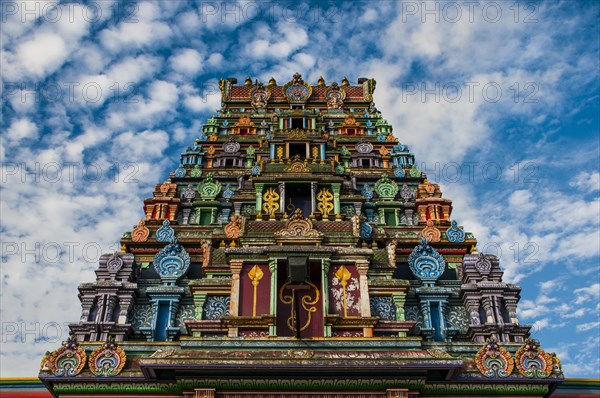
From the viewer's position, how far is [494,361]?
1650cm

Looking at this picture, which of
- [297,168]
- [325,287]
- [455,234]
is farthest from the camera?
[297,168]

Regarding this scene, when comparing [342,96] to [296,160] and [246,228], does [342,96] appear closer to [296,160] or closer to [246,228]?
[296,160]

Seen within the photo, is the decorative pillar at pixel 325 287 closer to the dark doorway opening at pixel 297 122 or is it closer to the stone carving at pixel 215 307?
the stone carving at pixel 215 307

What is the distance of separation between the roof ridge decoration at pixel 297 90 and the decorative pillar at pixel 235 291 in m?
21.9

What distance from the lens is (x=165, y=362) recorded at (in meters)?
15.1

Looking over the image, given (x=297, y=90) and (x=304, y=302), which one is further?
(x=297, y=90)

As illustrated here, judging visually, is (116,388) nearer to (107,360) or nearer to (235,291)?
(107,360)

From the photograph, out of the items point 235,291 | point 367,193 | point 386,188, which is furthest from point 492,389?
point 367,193

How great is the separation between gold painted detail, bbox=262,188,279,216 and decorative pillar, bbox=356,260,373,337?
249 inches

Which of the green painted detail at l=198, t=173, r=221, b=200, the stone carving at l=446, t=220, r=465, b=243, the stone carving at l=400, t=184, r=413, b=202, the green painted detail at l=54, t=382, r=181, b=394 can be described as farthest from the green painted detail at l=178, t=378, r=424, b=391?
the green painted detail at l=198, t=173, r=221, b=200

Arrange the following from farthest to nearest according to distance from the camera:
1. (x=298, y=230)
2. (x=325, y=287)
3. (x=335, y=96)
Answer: (x=335, y=96) → (x=298, y=230) → (x=325, y=287)

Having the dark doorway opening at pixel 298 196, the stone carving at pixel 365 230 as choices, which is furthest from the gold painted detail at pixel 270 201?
the stone carving at pixel 365 230

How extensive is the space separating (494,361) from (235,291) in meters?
7.56

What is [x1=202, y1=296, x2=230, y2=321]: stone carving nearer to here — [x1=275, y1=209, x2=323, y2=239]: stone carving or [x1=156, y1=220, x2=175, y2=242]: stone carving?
[x1=275, y1=209, x2=323, y2=239]: stone carving
